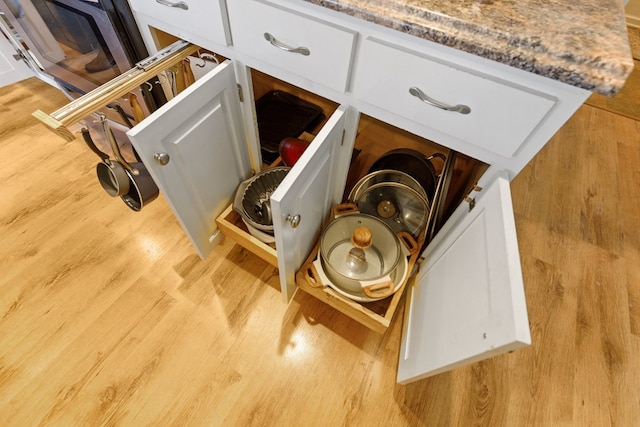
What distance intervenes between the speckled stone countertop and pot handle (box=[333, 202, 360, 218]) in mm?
567

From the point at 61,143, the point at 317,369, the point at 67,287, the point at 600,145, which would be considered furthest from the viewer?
the point at 600,145

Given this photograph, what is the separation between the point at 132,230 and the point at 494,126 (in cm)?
132

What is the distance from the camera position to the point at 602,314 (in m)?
1.17

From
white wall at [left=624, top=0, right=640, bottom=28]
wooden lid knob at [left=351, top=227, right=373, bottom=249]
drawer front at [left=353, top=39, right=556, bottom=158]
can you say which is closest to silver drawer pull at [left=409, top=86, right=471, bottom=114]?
drawer front at [left=353, top=39, right=556, bottom=158]

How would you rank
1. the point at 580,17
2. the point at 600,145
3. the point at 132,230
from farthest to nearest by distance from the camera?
1. the point at 600,145
2. the point at 132,230
3. the point at 580,17

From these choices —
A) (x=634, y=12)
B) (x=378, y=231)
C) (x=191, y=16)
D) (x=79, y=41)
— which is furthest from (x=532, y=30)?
(x=634, y=12)

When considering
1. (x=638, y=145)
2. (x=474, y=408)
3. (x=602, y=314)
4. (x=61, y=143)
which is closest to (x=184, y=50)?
(x=61, y=143)

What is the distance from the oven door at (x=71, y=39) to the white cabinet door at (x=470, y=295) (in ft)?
3.80

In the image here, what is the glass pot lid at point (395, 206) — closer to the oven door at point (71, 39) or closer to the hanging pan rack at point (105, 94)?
the hanging pan rack at point (105, 94)

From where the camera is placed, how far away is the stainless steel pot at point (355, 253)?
0.95 metres

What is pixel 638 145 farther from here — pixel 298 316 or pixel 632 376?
pixel 298 316

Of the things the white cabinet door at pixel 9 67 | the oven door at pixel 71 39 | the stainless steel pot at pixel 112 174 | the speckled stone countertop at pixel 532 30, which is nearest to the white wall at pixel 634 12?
the speckled stone countertop at pixel 532 30

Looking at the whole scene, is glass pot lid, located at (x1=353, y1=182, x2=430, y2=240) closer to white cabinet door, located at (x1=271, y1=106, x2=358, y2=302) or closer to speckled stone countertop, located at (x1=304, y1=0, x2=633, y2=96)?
white cabinet door, located at (x1=271, y1=106, x2=358, y2=302)

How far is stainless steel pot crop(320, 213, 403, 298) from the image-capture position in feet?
3.13
